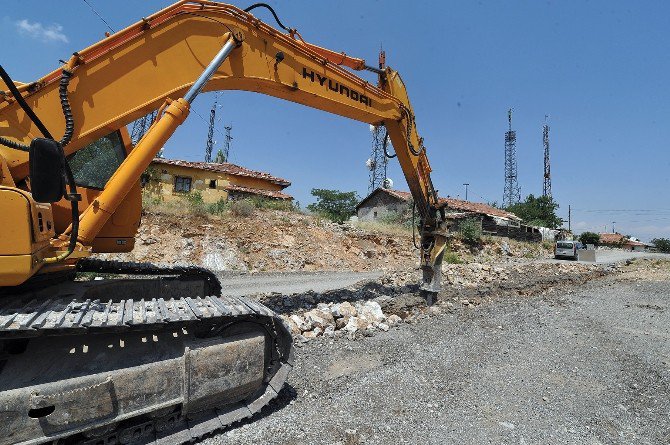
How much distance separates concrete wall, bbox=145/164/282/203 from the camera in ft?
75.5

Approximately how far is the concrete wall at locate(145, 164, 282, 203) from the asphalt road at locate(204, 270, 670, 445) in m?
20.8

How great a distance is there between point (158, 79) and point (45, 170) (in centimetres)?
211

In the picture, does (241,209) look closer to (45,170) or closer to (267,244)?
(267,244)

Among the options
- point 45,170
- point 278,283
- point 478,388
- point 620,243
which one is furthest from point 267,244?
point 620,243

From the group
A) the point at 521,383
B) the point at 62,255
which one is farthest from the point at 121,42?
the point at 521,383

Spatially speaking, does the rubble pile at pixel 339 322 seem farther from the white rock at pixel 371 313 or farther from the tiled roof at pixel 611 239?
the tiled roof at pixel 611 239

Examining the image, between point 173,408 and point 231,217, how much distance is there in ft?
49.6

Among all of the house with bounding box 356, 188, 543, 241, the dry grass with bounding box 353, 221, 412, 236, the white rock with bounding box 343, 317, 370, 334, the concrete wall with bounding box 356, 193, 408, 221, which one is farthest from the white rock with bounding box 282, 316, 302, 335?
the concrete wall with bounding box 356, 193, 408, 221

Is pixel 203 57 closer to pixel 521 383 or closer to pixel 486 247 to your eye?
pixel 521 383

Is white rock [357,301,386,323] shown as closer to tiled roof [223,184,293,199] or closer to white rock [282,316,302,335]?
white rock [282,316,302,335]

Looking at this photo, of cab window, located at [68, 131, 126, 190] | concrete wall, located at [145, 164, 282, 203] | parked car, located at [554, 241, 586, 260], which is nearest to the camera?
cab window, located at [68, 131, 126, 190]

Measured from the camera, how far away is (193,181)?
24438 millimetres

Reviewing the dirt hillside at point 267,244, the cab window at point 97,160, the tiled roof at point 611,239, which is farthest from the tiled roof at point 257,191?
the tiled roof at point 611,239

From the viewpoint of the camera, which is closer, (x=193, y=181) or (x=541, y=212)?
(x=193, y=181)
